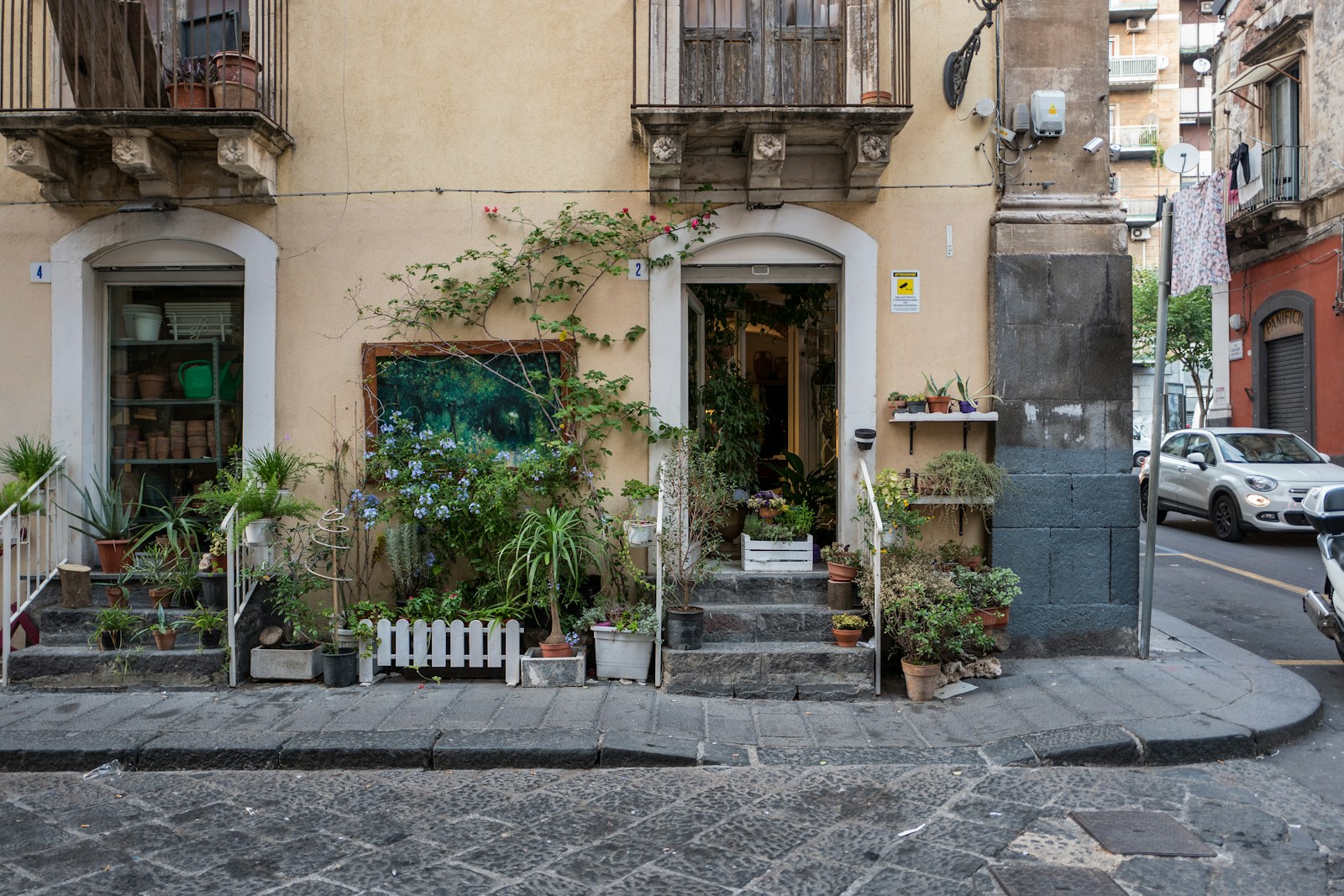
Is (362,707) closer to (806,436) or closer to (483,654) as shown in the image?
(483,654)

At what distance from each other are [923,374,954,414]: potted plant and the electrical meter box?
1.89m

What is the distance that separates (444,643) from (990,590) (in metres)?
3.69

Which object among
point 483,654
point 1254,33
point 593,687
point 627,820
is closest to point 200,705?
point 483,654

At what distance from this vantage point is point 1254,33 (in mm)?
18672

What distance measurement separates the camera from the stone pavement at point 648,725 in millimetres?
4773

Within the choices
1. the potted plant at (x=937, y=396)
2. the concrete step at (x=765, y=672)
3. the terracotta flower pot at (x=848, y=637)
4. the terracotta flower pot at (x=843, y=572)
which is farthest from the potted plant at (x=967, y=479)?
the concrete step at (x=765, y=672)

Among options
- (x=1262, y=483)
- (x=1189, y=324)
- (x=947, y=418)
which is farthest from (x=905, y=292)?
(x=1189, y=324)

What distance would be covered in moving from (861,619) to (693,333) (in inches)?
111

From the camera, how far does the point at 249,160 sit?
6352 mm

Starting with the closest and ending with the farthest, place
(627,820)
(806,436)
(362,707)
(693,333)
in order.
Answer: (627,820) → (362,707) → (693,333) → (806,436)

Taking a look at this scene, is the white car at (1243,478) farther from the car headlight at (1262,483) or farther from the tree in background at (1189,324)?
the tree in background at (1189,324)

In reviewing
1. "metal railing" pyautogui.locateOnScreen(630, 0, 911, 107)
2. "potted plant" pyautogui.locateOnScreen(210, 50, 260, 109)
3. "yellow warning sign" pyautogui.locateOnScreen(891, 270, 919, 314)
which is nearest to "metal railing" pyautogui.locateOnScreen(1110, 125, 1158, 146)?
"metal railing" pyautogui.locateOnScreen(630, 0, 911, 107)

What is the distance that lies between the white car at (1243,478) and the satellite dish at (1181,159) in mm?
7272

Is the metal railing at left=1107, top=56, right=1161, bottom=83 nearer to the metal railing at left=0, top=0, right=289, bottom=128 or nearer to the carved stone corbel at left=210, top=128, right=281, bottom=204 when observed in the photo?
the metal railing at left=0, top=0, right=289, bottom=128
